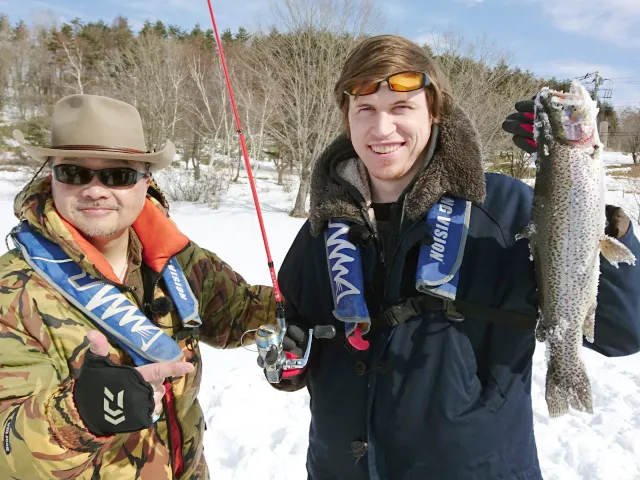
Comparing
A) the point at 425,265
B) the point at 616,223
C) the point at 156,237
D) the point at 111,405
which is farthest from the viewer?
the point at 156,237

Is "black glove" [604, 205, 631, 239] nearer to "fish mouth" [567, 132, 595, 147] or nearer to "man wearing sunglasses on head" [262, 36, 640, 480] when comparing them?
"man wearing sunglasses on head" [262, 36, 640, 480]

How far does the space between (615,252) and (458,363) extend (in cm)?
64

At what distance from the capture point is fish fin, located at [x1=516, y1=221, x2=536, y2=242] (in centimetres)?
156

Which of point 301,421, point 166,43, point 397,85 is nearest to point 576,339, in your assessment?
point 397,85


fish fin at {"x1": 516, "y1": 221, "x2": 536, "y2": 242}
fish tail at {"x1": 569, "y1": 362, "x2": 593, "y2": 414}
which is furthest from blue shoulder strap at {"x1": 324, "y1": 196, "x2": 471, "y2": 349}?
fish tail at {"x1": 569, "y1": 362, "x2": 593, "y2": 414}

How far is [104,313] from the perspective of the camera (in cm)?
180

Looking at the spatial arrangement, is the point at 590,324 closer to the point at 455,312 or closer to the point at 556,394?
the point at 556,394

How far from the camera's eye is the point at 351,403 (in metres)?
1.77

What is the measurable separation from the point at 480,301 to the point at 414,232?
0.35m

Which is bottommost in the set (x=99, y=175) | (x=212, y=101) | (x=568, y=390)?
(x=568, y=390)

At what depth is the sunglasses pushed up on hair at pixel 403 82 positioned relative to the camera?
5.68ft

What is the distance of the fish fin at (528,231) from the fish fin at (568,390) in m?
0.47

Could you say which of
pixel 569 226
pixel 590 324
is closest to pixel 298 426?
pixel 590 324

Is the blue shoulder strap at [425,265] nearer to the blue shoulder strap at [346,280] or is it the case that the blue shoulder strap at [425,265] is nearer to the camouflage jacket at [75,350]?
the blue shoulder strap at [346,280]
